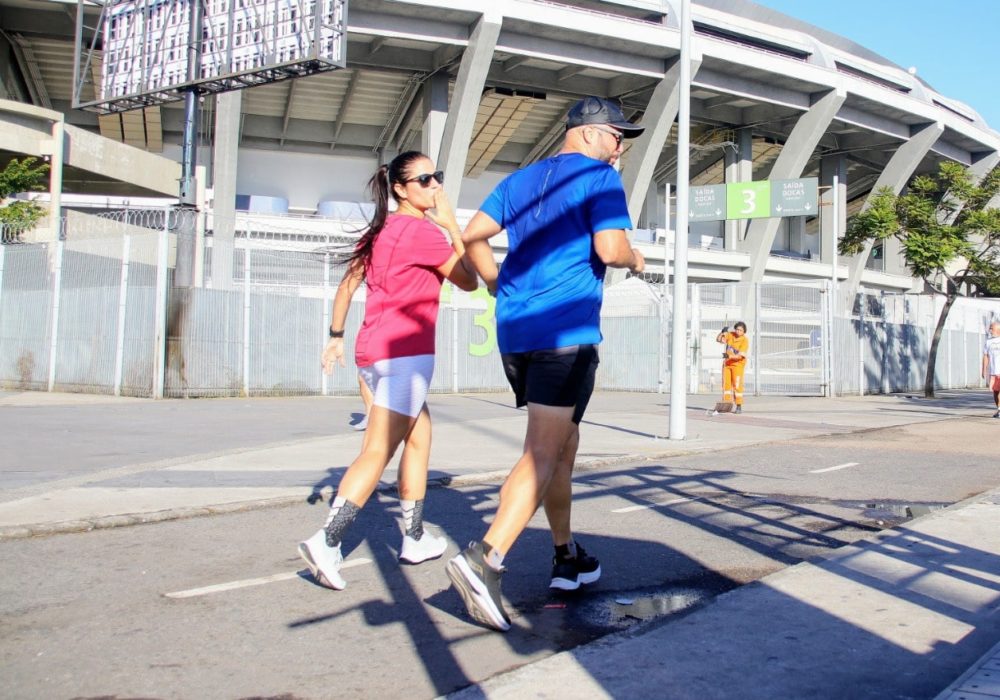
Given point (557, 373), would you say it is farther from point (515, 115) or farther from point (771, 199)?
point (515, 115)

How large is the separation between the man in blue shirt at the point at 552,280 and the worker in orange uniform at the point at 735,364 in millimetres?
12948

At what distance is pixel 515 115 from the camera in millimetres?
41094

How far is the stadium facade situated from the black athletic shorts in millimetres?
21785

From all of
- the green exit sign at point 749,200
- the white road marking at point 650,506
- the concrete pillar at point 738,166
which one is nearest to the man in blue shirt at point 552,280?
the white road marking at point 650,506

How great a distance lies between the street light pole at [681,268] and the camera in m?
11.1

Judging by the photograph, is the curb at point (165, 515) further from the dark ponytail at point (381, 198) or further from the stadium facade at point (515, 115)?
the stadium facade at point (515, 115)

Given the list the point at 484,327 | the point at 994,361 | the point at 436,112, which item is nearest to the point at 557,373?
the point at 994,361

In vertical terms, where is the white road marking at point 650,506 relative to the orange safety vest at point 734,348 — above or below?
below

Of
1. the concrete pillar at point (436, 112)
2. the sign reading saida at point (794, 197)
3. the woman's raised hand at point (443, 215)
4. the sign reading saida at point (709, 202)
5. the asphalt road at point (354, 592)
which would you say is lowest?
the asphalt road at point (354, 592)

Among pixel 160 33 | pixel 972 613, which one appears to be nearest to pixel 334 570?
pixel 972 613

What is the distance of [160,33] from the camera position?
1833 cm

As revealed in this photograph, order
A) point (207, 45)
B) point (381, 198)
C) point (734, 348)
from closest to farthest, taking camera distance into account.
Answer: point (381, 198) → point (734, 348) → point (207, 45)

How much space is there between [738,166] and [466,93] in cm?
1638

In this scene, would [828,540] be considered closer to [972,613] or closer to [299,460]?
[972,613]
